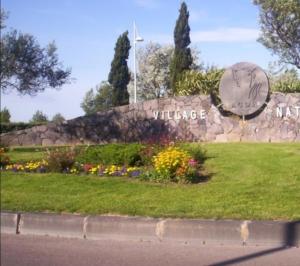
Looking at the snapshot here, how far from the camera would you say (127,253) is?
5887 mm

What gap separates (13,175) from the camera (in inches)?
386

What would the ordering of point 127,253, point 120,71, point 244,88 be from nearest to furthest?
point 127,253 → point 244,88 → point 120,71

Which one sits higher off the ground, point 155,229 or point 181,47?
point 181,47

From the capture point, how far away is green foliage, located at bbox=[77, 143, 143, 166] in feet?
35.9

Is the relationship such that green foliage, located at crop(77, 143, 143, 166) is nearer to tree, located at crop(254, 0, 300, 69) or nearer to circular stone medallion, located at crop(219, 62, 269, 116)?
circular stone medallion, located at crop(219, 62, 269, 116)

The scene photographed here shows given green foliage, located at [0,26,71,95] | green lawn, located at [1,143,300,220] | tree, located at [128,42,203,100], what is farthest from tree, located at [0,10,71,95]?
tree, located at [128,42,203,100]

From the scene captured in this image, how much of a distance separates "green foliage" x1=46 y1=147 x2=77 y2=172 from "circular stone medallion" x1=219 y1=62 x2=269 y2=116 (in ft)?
30.4

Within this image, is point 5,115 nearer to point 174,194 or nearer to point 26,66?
point 26,66

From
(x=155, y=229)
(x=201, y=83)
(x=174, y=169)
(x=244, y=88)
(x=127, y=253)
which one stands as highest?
(x=201, y=83)

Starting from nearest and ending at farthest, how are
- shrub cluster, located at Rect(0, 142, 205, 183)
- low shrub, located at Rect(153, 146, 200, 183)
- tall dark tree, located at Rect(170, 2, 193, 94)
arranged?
1. low shrub, located at Rect(153, 146, 200, 183)
2. shrub cluster, located at Rect(0, 142, 205, 183)
3. tall dark tree, located at Rect(170, 2, 193, 94)

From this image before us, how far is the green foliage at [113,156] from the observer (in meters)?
10.9

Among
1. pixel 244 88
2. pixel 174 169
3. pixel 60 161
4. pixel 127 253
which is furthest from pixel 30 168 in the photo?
pixel 244 88

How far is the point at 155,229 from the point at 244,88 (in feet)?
42.9

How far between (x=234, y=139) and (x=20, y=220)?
42.7 ft
